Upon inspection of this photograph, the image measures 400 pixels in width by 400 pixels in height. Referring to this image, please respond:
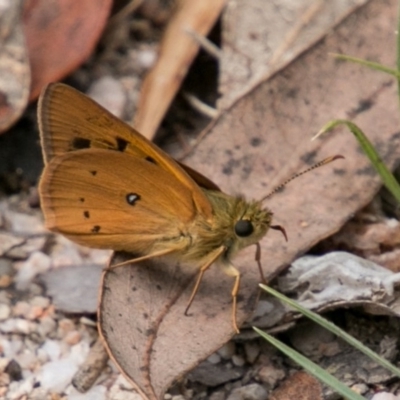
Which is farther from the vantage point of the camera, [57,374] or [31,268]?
[31,268]

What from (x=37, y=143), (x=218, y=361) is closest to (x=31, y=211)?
(x=37, y=143)

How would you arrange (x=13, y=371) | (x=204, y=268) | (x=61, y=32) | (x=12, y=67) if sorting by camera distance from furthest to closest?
(x=61, y=32), (x=12, y=67), (x=13, y=371), (x=204, y=268)

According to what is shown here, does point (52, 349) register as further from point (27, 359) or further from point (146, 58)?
point (146, 58)

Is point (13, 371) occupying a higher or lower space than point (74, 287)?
lower

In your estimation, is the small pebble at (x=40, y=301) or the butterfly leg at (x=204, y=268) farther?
the small pebble at (x=40, y=301)

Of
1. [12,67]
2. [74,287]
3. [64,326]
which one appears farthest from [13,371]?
[12,67]

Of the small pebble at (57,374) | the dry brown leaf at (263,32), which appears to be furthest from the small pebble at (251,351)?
the dry brown leaf at (263,32)

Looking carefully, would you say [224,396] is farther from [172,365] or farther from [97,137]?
[97,137]

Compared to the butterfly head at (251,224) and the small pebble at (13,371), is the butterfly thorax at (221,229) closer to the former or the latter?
the butterfly head at (251,224)
